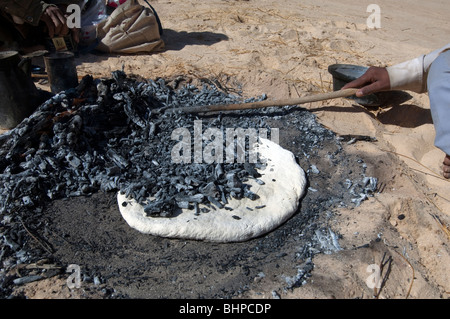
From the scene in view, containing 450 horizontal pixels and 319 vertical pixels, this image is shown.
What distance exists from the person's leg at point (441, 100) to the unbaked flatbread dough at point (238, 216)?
3.84 feet

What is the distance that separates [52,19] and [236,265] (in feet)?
13.2

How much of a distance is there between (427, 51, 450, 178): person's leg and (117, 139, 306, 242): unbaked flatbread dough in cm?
117

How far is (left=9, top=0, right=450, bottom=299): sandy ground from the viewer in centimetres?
222

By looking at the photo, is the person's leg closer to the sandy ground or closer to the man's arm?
the man's arm

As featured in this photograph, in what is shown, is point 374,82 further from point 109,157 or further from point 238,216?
point 109,157

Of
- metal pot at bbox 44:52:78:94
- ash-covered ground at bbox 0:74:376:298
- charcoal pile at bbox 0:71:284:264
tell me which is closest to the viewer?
ash-covered ground at bbox 0:74:376:298

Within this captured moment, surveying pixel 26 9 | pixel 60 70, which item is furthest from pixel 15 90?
pixel 26 9

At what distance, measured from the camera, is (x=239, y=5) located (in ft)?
23.8

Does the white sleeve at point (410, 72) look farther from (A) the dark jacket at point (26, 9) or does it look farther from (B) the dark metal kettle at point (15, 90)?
(A) the dark jacket at point (26, 9)

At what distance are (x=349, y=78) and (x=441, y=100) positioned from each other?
986mm

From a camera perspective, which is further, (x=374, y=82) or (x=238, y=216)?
(x=374, y=82)

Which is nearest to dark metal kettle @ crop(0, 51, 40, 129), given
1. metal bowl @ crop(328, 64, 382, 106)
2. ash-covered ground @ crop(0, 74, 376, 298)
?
ash-covered ground @ crop(0, 74, 376, 298)

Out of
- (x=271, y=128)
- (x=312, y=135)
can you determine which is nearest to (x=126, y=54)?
(x=271, y=128)

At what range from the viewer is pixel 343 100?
3922mm
